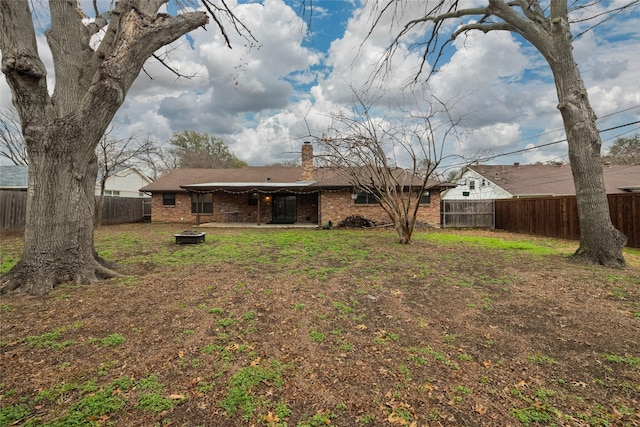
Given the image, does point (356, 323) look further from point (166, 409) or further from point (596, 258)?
point (596, 258)

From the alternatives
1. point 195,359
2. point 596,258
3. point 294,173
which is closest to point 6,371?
point 195,359

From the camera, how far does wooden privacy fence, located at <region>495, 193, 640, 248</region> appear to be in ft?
29.6

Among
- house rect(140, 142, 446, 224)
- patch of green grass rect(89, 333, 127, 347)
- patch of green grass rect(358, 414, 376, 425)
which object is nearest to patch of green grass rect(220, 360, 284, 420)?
patch of green grass rect(358, 414, 376, 425)

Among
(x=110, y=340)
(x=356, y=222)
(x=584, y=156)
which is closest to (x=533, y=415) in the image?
(x=110, y=340)

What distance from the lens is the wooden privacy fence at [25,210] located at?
37.4 feet

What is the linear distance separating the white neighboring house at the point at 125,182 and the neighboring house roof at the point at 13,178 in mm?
4103

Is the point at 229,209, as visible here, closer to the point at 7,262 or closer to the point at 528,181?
the point at 7,262

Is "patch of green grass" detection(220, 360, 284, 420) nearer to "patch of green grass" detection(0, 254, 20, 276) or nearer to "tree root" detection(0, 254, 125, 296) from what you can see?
"tree root" detection(0, 254, 125, 296)

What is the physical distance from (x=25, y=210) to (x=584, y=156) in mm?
17486

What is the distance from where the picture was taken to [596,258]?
20.6 ft

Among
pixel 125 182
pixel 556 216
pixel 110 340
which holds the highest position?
pixel 125 182

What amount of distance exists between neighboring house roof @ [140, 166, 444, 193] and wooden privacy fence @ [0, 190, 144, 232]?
1900 millimetres

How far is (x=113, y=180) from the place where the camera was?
929 inches

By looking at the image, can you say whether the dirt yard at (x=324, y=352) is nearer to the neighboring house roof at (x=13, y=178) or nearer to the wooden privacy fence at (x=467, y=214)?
the wooden privacy fence at (x=467, y=214)
